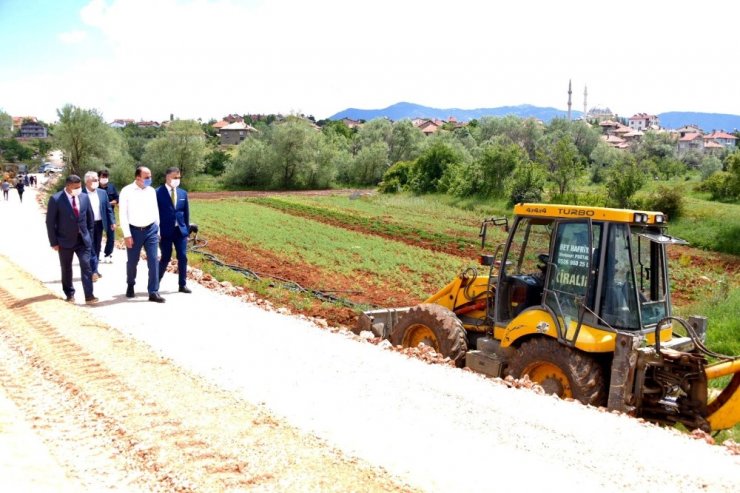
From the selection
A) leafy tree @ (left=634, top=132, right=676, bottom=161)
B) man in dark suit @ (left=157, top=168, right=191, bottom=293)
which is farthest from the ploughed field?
leafy tree @ (left=634, top=132, right=676, bottom=161)

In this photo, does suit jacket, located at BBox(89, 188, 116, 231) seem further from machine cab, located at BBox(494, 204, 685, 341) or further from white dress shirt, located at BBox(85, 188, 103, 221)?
machine cab, located at BBox(494, 204, 685, 341)

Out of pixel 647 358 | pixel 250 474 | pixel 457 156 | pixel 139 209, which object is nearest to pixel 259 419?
pixel 250 474

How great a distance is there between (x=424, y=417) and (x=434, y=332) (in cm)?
282

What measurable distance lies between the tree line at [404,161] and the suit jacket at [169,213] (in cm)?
2714

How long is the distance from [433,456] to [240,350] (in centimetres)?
350

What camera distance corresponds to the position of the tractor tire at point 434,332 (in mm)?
8430

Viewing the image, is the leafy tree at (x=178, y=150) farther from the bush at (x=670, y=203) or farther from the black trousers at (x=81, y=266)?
the black trousers at (x=81, y=266)

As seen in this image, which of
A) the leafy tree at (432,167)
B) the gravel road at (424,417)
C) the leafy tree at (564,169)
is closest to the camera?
the gravel road at (424,417)

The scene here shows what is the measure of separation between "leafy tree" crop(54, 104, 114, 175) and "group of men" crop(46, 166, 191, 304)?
50.3 meters

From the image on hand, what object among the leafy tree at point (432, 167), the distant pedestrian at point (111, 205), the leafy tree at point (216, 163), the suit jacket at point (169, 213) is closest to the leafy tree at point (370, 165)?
the leafy tree at point (432, 167)

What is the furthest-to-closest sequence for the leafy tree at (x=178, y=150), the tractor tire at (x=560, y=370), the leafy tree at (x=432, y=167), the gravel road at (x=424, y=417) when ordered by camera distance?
the leafy tree at (x=178, y=150), the leafy tree at (x=432, y=167), the tractor tire at (x=560, y=370), the gravel road at (x=424, y=417)

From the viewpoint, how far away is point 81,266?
10000 mm

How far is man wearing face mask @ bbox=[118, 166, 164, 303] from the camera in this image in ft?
32.9

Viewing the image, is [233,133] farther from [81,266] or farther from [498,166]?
[81,266]
